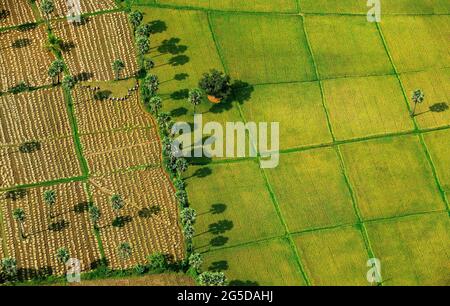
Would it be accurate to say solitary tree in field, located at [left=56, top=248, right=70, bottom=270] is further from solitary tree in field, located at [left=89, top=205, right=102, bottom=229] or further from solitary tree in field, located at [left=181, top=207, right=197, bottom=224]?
solitary tree in field, located at [left=181, top=207, right=197, bottom=224]

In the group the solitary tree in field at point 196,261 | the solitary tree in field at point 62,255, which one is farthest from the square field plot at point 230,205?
the solitary tree in field at point 62,255

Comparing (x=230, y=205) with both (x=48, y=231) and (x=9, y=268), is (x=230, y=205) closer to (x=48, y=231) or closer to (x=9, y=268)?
(x=48, y=231)

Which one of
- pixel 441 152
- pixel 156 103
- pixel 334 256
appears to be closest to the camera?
pixel 334 256

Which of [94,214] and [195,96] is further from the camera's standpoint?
[195,96]

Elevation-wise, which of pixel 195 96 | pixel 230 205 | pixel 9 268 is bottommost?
pixel 9 268

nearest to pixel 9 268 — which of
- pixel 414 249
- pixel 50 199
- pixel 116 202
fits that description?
pixel 50 199

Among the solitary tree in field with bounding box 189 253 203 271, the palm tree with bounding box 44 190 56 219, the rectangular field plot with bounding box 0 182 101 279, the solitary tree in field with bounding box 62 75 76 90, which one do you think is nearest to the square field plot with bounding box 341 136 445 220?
the solitary tree in field with bounding box 189 253 203 271

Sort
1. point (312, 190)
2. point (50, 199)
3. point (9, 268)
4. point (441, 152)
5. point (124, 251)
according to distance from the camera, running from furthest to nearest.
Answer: point (441, 152)
point (312, 190)
point (50, 199)
point (124, 251)
point (9, 268)
